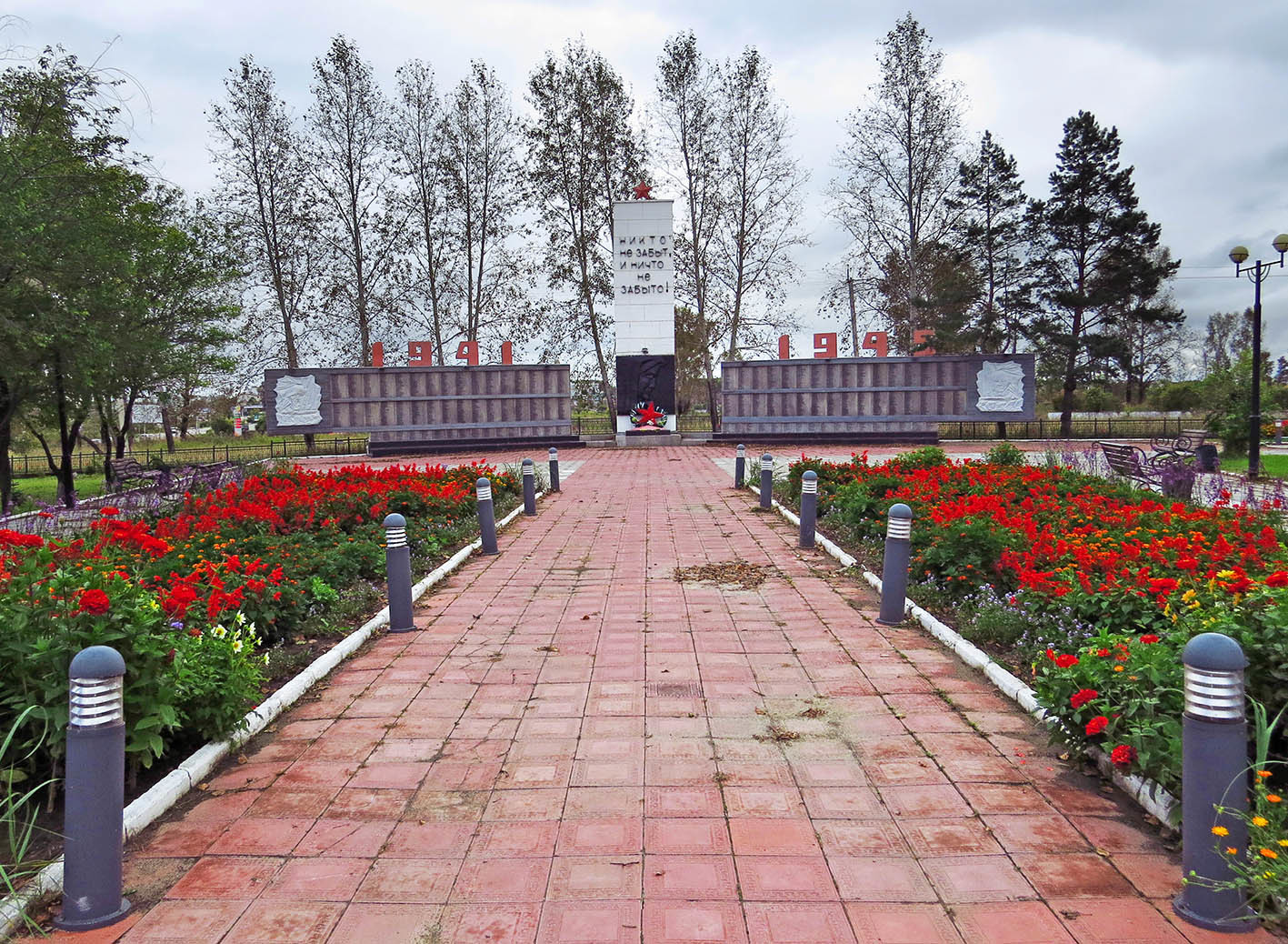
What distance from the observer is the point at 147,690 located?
3703 millimetres

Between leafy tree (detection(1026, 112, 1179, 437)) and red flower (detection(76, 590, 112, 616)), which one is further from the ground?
leafy tree (detection(1026, 112, 1179, 437))

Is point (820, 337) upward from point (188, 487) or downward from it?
upward

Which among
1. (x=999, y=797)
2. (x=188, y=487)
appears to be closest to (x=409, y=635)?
(x=999, y=797)

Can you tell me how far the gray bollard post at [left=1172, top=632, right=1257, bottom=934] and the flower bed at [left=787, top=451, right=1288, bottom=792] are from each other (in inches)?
18.1

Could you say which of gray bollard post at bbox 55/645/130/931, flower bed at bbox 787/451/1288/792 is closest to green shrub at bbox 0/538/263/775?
gray bollard post at bbox 55/645/130/931

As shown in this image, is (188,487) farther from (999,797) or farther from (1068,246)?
(1068,246)

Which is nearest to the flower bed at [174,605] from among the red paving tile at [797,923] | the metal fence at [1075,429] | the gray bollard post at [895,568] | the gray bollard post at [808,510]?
the red paving tile at [797,923]

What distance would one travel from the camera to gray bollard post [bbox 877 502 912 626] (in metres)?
6.45

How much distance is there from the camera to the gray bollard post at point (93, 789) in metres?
2.80

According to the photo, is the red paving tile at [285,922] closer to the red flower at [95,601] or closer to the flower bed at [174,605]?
the flower bed at [174,605]

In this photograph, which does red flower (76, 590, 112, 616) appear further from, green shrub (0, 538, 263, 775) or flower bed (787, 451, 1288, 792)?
flower bed (787, 451, 1288, 792)

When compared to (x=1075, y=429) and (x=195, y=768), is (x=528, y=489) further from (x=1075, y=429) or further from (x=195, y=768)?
(x=1075, y=429)

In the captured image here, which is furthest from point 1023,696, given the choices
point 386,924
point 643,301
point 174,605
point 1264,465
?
point 643,301

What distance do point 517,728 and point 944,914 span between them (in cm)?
241
